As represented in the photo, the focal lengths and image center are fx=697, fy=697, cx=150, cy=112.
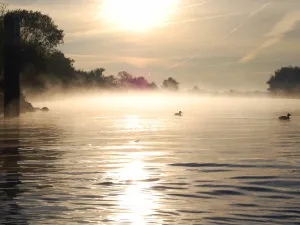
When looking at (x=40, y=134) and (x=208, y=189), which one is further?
(x=40, y=134)

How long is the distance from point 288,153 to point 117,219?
16085 mm

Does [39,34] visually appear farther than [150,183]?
Yes

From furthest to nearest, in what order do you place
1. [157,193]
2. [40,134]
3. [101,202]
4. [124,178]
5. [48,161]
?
[40,134]
[48,161]
[124,178]
[157,193]
[101,202]

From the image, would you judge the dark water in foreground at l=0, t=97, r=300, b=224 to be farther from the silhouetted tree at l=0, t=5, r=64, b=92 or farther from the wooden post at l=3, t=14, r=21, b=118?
the silhouetted tree at l=0, t=5, r=64, b=92

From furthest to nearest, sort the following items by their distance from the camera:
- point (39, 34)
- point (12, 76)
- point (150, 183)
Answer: point (39, 34) < point (12, 76) < point (150, 183)

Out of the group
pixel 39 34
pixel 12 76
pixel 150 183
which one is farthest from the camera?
pixel 39 34

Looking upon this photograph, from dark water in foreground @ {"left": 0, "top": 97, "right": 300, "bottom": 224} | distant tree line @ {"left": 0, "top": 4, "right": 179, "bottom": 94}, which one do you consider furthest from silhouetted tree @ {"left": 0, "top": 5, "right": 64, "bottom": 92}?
dark water in foreground @ {"left": 0, "top": 97, "right": 300, "bottom": 224}

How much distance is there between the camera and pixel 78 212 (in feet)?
48.5

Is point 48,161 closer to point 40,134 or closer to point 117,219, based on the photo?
point 117,219

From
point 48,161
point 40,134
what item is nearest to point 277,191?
point 48,161

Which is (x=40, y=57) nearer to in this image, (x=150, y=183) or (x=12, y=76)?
(x=12, y=76)

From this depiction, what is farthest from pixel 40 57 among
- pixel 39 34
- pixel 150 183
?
pixel 150 183

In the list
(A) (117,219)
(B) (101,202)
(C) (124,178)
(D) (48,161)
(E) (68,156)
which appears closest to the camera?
(A) (117,219)

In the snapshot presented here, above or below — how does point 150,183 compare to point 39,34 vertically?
below
